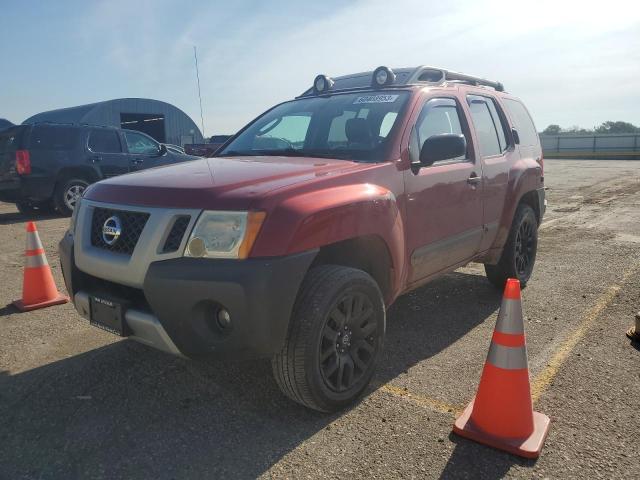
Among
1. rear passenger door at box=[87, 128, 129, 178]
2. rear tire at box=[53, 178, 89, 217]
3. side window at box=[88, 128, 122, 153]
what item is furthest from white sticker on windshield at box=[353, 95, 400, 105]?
side window at box=[88, 128, 122, 153]

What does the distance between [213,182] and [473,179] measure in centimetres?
214

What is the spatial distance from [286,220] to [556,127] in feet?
217

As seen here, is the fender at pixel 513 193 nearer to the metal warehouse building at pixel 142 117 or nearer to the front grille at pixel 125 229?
the front grille at pixel 125 229

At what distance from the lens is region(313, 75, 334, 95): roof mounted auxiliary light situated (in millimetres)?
4207

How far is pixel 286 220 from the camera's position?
2363 mm

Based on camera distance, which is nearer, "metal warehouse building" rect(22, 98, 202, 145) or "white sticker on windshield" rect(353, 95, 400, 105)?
"white sticker on windshield" rect(353, 95, 400, 105)

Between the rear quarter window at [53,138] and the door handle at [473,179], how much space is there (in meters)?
8.90

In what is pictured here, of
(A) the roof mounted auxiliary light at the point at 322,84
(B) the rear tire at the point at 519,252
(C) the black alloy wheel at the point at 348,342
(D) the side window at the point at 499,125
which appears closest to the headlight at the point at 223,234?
(C) the black alloy wheel at the point at 348,342

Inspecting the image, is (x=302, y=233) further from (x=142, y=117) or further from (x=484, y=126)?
(x=142, y=117)

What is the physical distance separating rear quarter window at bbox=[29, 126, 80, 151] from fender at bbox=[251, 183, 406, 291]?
9060 millimetres

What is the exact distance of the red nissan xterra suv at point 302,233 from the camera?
233 centimetres

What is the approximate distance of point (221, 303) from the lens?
7.47 ft

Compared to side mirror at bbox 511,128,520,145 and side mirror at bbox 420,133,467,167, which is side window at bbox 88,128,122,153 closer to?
side mirror at bbox 511,128,520,145

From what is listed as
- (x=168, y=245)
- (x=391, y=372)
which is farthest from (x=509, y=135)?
(x=168, y=245)
